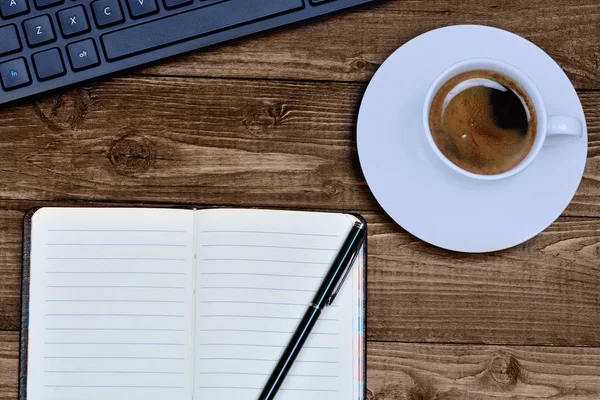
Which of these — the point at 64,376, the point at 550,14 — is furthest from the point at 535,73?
the point at 64,376

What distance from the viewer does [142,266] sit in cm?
58

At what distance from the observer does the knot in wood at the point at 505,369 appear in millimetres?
603

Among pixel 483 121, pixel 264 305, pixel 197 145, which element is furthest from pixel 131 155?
pixel 483 121

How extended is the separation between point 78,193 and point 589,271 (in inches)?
16.8

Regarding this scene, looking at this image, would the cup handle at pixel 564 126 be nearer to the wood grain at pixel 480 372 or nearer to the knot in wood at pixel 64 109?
the wood grain at pixel 480 372

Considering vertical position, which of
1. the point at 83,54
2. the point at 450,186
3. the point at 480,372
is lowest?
the point at 480,372

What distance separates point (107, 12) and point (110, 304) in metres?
0.23

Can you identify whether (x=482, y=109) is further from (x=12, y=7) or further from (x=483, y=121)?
(x=12, y=7)

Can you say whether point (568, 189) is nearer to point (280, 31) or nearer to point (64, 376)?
point (280, 31)

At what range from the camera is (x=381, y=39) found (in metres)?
0.62

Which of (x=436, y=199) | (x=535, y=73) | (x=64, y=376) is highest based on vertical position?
(x=535, y=73)

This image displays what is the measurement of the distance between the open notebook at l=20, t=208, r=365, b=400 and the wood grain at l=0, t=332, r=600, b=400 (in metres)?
0.03

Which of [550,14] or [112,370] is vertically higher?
[550,14]

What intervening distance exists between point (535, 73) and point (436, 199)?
132mm
